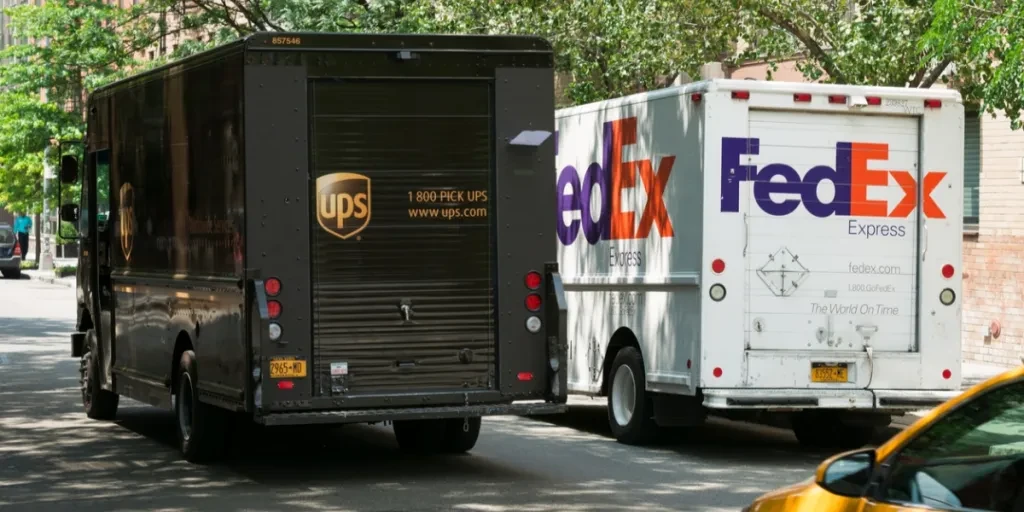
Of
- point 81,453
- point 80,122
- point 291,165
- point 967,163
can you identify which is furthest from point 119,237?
point 80,122

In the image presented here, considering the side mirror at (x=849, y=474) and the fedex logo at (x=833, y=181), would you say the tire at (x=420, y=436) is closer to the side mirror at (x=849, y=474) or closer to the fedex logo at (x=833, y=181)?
the fedex logo at (x=833, y=181)

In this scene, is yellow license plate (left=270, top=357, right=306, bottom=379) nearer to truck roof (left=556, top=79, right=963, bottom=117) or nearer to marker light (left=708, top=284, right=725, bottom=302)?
marker light (left=708, top=284, right=725, bottom=302)

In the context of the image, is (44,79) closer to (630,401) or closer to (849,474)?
(630,401)

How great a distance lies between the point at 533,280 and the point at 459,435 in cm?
181

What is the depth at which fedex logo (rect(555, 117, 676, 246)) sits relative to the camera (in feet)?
46.2

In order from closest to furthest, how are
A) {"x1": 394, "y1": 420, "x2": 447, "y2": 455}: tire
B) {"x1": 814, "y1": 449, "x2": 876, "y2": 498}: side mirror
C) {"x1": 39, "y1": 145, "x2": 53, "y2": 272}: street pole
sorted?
{"x1": 814, "y1": 449, "x2": 876, "y2": 498}: side mirror < {"x1": 394, "y1": 420, "x2": 447, "y2": 455}: tire < {"x1": 39, "y1": 145, "x2": 53, "y2": 272}: street pole

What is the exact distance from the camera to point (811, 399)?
43.8 feet

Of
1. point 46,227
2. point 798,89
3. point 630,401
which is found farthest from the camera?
point 46,227

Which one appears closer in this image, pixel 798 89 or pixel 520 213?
pixel 520 213

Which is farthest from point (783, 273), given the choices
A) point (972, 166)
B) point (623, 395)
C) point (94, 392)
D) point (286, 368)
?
point (972, 166)

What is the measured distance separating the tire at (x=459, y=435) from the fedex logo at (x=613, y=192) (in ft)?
7.25

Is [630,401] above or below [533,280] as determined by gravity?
below

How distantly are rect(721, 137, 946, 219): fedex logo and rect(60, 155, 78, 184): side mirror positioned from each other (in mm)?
6995

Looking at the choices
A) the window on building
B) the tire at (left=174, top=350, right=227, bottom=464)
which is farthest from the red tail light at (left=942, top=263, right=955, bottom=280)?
the window on building
